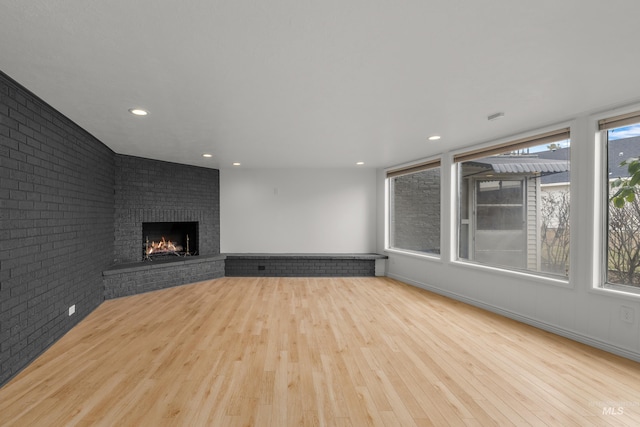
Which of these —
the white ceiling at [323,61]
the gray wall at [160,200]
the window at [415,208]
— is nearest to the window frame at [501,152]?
the white ceiling at [323,61]

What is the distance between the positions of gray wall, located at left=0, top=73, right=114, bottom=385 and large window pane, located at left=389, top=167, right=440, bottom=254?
190 inches

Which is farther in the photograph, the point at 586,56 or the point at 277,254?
the point at 277,254

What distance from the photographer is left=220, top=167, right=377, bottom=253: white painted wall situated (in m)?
6.12

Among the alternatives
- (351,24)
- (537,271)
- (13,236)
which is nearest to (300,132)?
(351,24)

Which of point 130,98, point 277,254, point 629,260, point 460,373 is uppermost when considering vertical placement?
point 130,98

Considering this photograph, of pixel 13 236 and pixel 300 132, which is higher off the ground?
pixel 300 132

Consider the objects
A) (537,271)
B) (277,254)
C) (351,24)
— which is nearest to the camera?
(351,24)

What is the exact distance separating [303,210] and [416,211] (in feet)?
7.37

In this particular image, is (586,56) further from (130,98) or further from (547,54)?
(130,98)

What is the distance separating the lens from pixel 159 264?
15.5ft

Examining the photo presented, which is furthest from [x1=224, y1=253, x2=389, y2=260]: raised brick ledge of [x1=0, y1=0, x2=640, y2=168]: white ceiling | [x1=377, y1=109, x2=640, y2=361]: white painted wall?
[x1=0, y1=0, x2=640, y2=168]: white ceiling

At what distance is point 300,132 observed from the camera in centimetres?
341

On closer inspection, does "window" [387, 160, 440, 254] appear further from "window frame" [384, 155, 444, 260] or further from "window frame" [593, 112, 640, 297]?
"window frame" [593, 112, 640, 297]

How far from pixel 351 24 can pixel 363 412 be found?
2176mm
